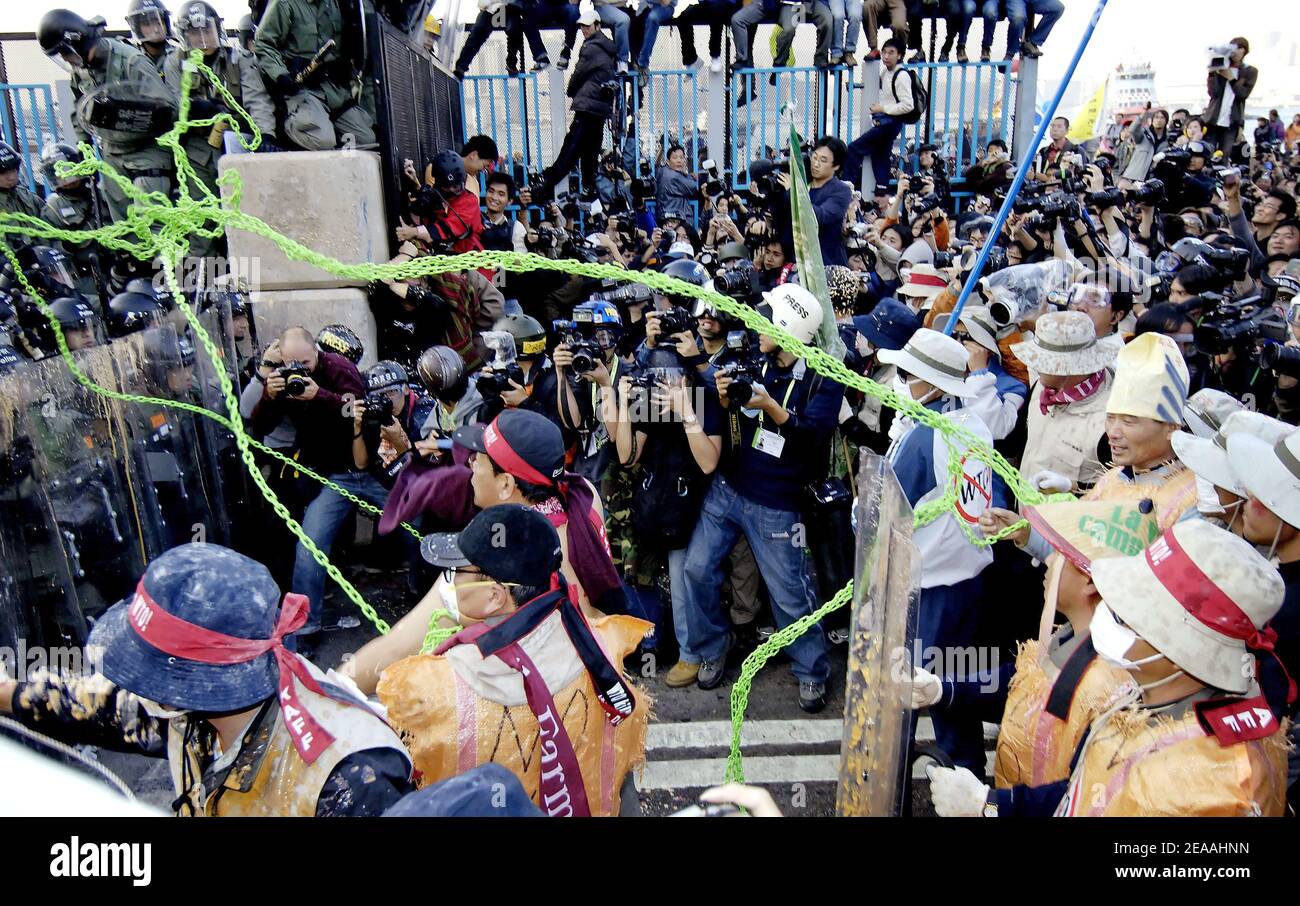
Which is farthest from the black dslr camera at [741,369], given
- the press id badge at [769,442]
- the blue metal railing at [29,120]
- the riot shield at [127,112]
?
the blue metal railing at [29,120]

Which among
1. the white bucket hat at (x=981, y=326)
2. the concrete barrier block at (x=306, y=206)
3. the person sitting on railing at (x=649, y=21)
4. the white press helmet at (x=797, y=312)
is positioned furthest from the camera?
the person sitting on railing at (x=649, y=21)

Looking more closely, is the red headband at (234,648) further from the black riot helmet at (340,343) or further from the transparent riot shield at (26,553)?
the black riot helmet at (340,343)

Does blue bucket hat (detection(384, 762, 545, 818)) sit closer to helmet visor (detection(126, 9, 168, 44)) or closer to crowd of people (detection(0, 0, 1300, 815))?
crowd of people (detection(0, 0, 1300, 815))

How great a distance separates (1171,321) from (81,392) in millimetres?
4890

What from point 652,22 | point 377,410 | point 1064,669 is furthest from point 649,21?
point 1064,669

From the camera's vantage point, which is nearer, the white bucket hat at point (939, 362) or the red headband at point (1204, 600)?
the red headband at point (1204, 600)

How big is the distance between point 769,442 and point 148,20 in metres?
5.70

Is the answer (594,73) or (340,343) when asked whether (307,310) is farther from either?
(594,73)

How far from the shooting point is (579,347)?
13.5ft

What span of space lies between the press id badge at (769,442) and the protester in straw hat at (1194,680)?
7.17 feet

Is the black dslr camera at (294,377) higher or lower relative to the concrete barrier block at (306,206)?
lower

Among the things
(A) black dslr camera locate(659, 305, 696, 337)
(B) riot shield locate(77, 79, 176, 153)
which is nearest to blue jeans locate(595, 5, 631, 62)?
(B) riot shield locate(77, 79, 176, 153)

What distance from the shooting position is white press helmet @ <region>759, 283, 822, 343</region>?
13.3 feet

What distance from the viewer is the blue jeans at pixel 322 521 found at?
4535 mm
